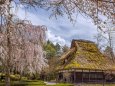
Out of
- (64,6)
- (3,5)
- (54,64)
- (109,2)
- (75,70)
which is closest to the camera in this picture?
(109,2)

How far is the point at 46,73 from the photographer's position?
5903 centimetres

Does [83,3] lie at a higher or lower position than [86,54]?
lower

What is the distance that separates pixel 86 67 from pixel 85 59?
9.48 ft

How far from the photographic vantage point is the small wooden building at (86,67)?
44.8m

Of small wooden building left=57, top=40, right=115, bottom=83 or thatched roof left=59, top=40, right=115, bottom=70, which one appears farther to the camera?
thatched roof left=59, top=40, right=115, bottom=70

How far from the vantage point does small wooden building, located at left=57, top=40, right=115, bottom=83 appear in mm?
44781

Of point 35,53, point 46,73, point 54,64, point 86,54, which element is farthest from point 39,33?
point 46,73

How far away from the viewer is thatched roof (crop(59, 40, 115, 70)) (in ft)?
148

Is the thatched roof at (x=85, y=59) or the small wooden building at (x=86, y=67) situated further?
the thatched roof at (x=85, y=59)

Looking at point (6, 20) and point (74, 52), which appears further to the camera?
point (74, 52)

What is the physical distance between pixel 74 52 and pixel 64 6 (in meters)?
47.4

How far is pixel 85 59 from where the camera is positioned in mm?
47125

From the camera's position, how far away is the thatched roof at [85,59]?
4500 centimetres

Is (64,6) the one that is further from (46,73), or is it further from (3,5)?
(46,73)
